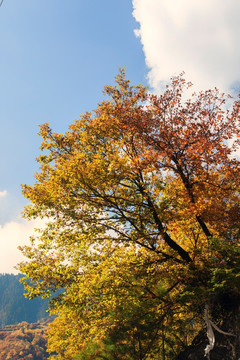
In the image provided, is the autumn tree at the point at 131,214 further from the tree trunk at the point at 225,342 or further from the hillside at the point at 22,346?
the hillside at the point at 22,346

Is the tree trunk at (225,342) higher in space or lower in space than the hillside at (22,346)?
higher

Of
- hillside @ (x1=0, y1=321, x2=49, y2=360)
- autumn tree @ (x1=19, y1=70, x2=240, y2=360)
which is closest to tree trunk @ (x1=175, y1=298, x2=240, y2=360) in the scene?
autumn tree @ (x1=19, y1=70, x2=240, y2=360)

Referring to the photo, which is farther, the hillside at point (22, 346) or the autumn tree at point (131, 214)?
the hillside at point (22, 346)

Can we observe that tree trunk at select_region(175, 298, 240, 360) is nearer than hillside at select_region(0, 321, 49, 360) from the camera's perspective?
Yes

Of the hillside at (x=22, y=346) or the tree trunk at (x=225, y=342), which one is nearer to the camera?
the tree trunk at (x=225, y=342)

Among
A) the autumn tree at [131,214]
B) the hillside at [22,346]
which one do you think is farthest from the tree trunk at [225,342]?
the hillside at [22,346]

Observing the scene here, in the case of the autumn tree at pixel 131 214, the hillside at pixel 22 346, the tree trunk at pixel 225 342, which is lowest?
the hillside at pixel 22 346

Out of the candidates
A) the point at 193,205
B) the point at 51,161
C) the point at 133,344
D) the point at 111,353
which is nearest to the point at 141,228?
the point at 193,205

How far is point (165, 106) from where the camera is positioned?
12.5 meters

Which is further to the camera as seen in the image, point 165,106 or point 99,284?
point 165,106

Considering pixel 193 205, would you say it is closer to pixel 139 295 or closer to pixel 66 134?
pixel 139 295

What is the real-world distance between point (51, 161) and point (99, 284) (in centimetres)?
650

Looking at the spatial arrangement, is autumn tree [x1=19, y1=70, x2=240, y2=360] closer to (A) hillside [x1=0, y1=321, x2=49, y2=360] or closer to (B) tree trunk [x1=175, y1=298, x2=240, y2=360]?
(B) tree trunk [x1=175, y1=298, x2=240, y2=360]

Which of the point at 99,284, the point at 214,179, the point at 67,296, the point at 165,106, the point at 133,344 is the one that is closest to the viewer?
Result: the point at 99,284
